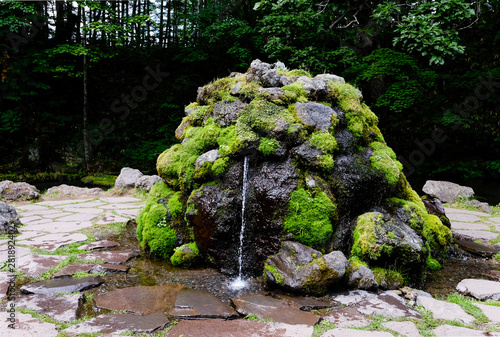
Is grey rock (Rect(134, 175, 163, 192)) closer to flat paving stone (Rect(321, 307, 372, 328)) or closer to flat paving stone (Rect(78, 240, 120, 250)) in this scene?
flat paving stone (Rect(78, 240, 120, 250))

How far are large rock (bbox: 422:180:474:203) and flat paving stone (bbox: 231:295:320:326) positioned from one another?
657 cm

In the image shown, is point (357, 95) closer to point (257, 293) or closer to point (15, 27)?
point (257, 293)

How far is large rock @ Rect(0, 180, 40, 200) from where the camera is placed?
6.50 m

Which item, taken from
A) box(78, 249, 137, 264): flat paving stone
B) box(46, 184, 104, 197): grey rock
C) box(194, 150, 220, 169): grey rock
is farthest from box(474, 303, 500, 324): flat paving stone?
box(46, 184, 104, 197): grey rock

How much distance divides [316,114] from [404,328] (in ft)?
7.48

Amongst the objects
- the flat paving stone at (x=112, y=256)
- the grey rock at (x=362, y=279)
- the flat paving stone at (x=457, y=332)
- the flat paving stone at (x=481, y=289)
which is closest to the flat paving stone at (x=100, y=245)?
the flat paving stone at (x=112, y=256)

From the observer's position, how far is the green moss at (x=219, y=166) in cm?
351

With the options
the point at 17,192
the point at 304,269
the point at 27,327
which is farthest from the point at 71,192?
the point at 304,269

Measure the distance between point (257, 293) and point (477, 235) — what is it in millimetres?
3928

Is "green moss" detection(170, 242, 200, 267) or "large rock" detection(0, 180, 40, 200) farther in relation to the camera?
"large rock" detection(0, 180, 40, 200)

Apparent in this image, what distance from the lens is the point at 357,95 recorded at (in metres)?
4.15

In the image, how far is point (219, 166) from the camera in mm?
3521

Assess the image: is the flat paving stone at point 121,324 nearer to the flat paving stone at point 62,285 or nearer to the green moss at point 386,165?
the flat paving stone at point 62,285

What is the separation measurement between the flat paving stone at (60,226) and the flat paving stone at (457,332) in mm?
4257
